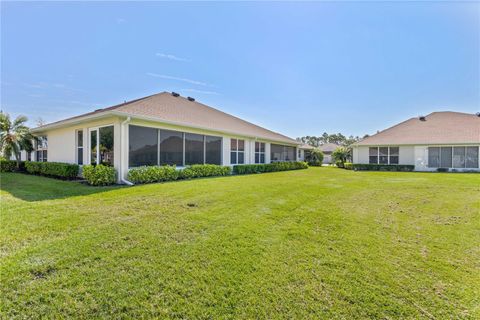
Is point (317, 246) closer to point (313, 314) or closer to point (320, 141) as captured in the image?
point (313, 314)

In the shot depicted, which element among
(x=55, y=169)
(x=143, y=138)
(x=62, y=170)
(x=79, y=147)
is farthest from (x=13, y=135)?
(x=143, y=138)

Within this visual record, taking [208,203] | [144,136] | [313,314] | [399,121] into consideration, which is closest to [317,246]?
[313,314]

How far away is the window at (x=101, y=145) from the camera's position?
394 inches

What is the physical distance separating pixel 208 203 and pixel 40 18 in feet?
35.8

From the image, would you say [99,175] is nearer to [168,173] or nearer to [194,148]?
[168,173]

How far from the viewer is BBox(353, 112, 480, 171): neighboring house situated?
19.4m

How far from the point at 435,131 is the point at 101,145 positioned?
28.4 meters

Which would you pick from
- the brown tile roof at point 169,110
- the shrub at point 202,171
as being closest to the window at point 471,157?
the brown tile roof at point 169,110

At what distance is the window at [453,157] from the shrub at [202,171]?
64.2 feet

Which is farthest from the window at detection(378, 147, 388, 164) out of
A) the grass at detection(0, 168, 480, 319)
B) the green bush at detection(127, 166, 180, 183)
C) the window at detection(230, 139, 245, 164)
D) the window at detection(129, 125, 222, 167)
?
the green bush at detection(127, 166, 180, 183)

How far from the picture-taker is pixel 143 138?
34.3 ft

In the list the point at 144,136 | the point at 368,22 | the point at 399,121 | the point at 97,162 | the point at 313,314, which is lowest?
the point at 313,314

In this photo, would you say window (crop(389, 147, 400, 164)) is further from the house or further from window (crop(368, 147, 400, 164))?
the house

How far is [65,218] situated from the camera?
15.1 feet
